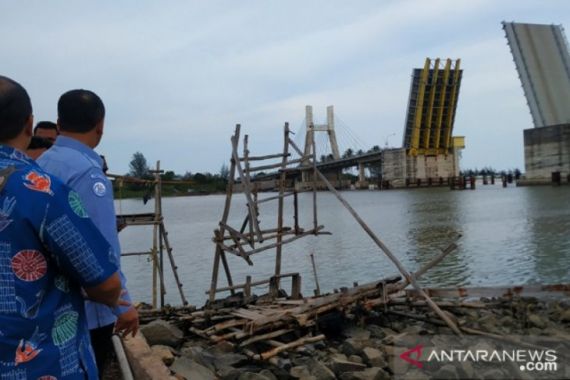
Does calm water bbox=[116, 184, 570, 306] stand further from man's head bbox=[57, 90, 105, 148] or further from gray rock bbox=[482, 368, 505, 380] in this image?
man's head bbox=[57, 90, 105, 148]

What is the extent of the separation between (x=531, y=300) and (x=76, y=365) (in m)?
8.13

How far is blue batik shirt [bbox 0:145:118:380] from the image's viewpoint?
1.56 metres

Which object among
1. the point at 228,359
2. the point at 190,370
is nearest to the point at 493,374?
the point at 190,370

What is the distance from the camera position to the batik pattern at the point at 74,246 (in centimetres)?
156

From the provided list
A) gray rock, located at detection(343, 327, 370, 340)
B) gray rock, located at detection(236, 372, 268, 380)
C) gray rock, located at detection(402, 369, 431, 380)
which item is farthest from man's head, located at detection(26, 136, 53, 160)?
gray rock, located at detection(343, 327, 370, 340)

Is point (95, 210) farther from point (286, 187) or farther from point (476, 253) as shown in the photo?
point (476, 253)

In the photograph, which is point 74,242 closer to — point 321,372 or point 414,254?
point 321,372

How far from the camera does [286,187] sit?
9656mm

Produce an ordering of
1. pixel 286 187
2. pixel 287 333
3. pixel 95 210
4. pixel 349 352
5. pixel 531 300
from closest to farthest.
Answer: pixel 95 210 < pixel 349 352 < pixel 287 333 < pixel 531 300 < pixel 286 187

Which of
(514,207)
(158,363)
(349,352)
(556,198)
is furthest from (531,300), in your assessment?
(556,198)

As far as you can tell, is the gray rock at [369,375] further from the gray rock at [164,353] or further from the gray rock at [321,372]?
the gray rock at [164,353]

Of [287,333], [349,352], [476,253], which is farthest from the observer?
[476,253]

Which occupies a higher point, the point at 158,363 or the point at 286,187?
the point at 286,187

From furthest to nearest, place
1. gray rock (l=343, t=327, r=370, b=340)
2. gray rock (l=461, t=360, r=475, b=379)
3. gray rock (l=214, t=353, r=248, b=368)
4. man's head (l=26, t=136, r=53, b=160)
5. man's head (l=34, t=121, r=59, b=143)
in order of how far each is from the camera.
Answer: gray rock (l=343, t=327, r=370, b=340) → gray rock (l=214, t=353, r=248, b=368) → gray rock (l=461, t=360, r=475, b=379) → man's head (l=34, t=121, r=59, b=143) → man's head (l=26, t=136, r=53, b=160)
